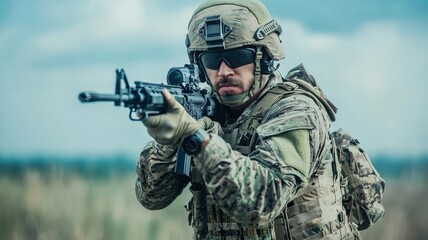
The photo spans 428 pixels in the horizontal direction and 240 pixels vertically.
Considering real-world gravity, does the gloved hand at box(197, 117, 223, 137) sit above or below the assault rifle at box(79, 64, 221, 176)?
below

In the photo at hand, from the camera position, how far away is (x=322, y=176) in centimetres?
287

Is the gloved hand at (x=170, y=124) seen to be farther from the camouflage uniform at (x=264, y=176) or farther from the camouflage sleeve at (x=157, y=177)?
the camouflage sleeve at (x=157, y=177)

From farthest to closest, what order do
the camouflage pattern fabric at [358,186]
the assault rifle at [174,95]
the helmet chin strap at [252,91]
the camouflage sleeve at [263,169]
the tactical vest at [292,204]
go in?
the camouflage pattern fabric at [358,186] → the helmet chin strap at [252,91] → the tactical vest at [292,204] → the camouflage sleeve at [263,169] → the assault rifle at [174,95]

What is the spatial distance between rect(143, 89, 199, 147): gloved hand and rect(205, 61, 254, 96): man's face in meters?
0.60

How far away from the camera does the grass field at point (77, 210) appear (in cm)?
485

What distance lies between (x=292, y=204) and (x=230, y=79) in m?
0.55

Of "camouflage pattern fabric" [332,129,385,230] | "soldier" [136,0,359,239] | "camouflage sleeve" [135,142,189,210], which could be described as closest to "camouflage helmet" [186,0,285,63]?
"soldier" [136,0,359,239]

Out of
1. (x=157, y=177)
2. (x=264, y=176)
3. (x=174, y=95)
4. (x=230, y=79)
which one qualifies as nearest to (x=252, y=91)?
(x=230, y=79)

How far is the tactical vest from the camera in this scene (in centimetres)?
281

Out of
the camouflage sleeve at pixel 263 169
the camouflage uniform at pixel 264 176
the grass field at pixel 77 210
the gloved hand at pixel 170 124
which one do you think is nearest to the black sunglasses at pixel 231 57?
the camouflage uniform at pixel 264 176

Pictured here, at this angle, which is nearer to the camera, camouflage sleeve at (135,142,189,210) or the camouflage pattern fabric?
camouflage sleeve at (135,142,189,210)

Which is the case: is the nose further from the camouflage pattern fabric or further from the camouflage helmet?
the camouflage pattern fabric

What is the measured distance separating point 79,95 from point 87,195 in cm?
298

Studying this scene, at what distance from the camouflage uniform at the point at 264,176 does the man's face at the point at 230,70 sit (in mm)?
99
